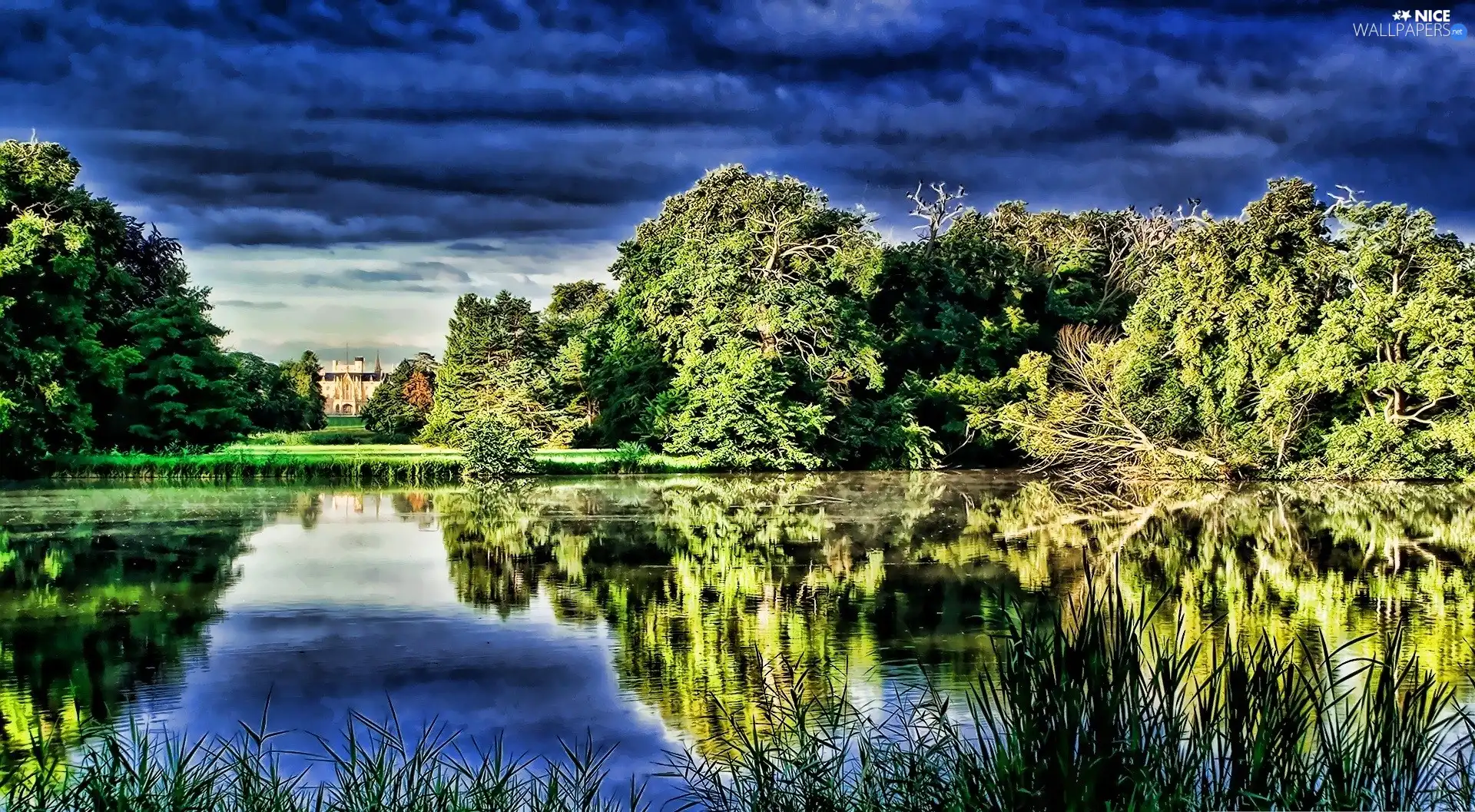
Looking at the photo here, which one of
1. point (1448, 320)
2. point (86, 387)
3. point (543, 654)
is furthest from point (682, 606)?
point (86, 387)

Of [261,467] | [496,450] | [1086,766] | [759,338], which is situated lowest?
[1086,766]

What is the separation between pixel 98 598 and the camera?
38.7 feet

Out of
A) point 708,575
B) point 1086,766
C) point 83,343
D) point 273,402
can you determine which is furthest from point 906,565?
point 273,402

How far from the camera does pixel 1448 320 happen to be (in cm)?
2697

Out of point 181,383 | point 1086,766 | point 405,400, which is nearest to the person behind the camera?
point 1086,766

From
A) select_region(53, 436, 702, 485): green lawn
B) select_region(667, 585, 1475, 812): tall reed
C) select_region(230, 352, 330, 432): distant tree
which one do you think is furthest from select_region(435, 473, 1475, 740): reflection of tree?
select_region(230, 352, 330, 432): distant tree

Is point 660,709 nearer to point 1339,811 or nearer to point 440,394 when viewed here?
point 1339,811

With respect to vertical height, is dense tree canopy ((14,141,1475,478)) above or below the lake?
above

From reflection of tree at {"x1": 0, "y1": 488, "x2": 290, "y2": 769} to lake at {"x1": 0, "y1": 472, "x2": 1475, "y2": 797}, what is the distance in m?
0.05

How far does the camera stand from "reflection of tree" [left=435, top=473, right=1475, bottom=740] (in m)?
9.38

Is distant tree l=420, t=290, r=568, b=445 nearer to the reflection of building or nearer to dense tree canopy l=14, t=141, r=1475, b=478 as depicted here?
dense tree canopy l=14, t=141, r=1475, b=478

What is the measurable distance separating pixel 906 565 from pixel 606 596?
3930mm

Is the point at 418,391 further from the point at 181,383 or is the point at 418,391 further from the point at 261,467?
the point at 261,467

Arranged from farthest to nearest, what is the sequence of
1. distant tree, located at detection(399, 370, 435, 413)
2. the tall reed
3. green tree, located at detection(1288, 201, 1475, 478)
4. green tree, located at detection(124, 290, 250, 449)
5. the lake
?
distant tree, located at detection(399, 370, 435, 413) < green tree, located at detection(124, 290, 250, 449) < green tree, located at detection(1288, 201, 1475, 478) < the lake < the tall reed
